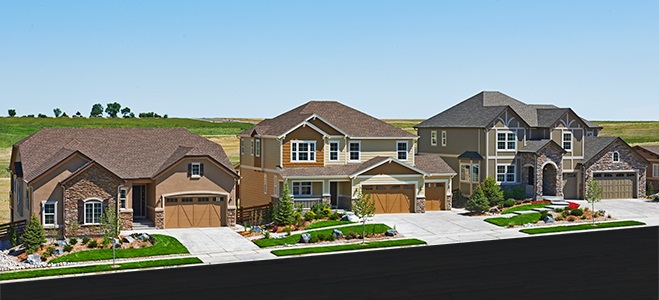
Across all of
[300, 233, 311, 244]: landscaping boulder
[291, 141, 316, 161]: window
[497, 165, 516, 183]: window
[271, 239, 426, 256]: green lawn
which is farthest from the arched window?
Result: [497, 165, 516, 183]: window

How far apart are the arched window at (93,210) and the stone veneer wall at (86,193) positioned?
0.64ft

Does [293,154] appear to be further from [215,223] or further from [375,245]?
[375,245]

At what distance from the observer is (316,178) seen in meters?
50.2

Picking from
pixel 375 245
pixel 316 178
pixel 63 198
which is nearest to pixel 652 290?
pixel 375 245

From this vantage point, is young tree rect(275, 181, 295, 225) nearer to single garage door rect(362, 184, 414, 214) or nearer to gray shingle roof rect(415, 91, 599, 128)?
single garage door rect(362, 184, 414, 214)

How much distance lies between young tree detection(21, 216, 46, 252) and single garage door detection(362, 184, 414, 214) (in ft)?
65.9

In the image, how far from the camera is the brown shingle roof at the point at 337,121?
176ft

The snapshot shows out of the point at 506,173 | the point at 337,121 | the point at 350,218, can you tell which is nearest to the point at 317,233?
the point at 350,218

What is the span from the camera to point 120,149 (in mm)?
48719

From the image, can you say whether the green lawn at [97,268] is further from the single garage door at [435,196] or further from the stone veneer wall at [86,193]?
the single garage door at [435,196]

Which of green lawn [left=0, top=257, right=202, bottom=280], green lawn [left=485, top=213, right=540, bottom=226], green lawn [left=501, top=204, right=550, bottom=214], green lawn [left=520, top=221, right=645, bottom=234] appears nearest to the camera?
green lawn [left=0, top=257, right=202, bottom=280]

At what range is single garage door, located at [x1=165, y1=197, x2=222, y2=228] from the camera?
46406 millimetres

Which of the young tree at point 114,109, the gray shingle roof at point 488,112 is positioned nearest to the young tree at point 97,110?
the young tree at point 114,109

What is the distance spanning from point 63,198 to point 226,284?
53.0ft
